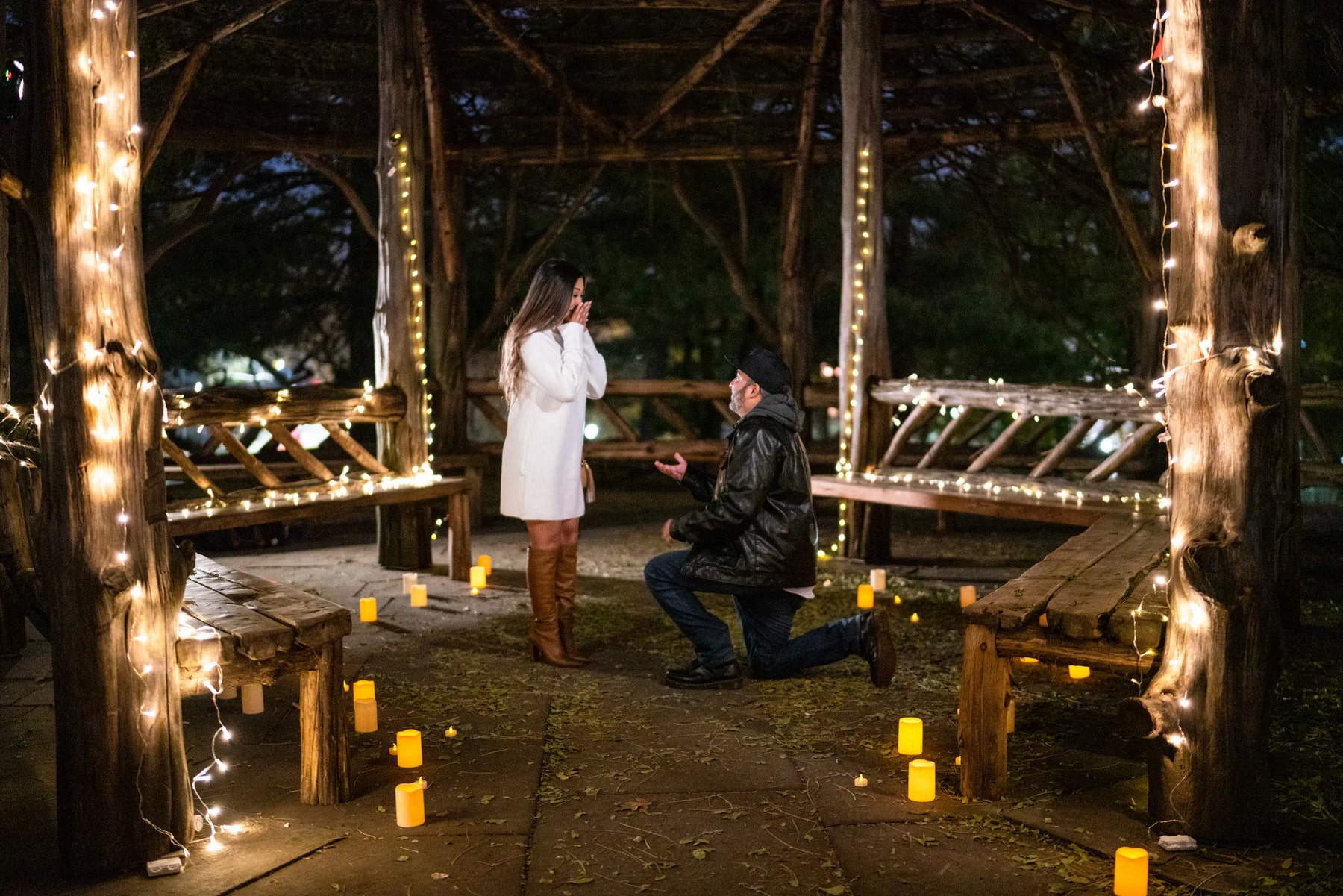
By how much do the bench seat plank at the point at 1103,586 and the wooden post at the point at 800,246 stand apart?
526cm

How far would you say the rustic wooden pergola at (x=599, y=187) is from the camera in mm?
3486

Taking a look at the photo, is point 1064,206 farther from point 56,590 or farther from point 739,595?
point 56,590

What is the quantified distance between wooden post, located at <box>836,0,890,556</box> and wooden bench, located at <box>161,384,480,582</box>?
112 inches

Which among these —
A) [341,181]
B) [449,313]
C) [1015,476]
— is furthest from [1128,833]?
[341,181]

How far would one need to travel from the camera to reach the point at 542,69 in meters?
9.69

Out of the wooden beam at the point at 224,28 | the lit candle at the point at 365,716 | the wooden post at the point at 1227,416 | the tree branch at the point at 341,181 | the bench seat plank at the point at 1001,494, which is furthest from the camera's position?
the tree branch at the point at 341,181

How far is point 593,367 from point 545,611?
3.96ft

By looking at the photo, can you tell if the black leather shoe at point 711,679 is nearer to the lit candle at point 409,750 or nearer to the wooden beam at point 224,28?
the lit candle at point 409,750

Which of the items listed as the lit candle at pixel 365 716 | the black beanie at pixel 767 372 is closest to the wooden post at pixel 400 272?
the lit candle at pixel 365 716

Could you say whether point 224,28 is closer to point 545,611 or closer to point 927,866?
point 545,611

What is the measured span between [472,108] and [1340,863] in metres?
9.22

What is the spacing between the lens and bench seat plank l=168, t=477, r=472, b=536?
22.3 feet

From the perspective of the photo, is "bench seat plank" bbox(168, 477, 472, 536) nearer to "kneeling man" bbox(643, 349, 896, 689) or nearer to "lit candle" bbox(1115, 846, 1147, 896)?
"kneeling man" bbox(643, 349, 896, 689)

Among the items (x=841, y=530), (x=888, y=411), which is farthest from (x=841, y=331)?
(x=841, y=530)
